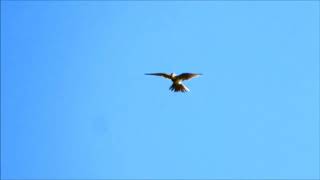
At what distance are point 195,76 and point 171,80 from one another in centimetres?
154

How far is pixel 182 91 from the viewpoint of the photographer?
144ft

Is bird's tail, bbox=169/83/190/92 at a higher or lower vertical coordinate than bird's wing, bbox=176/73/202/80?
lower

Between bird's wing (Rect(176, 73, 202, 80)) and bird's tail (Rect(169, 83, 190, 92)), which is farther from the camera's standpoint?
bird's tail (Rect(169, 83, 190, 92))

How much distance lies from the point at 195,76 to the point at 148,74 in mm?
2417

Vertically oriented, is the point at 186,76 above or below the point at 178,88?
above

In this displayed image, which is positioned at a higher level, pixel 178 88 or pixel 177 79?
pixel 177 79

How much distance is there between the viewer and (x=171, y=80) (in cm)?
4469

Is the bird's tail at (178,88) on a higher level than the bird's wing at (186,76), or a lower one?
lower

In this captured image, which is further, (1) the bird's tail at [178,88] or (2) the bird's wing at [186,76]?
(1) the bird's tail at [178,88]

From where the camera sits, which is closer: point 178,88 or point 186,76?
point 186,76

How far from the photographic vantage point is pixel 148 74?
4288cm
